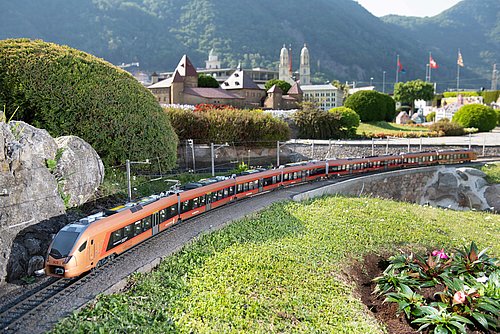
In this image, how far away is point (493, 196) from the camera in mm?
28109

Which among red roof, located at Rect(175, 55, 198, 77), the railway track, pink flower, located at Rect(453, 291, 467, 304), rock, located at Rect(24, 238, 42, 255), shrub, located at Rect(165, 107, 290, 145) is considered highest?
red roof, located at Rect(175, 55, 198, 77)

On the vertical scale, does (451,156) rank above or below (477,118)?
below

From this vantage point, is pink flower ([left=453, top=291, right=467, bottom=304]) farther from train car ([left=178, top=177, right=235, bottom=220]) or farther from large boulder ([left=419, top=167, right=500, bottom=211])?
large boulder ([left=419, top=167, right=500, bottom=211])

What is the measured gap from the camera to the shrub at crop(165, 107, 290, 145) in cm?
3025

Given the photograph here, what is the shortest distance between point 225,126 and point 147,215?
1808 cm

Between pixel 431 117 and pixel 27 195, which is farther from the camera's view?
pixel 431 117

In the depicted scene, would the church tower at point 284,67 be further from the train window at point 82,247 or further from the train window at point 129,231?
the train window at point 82,247

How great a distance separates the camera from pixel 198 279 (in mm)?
11000

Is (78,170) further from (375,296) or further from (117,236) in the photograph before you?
(375,296)

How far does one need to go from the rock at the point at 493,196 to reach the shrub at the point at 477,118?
2599 cm

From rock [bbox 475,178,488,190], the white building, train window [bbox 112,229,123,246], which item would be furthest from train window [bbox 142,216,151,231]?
the white building

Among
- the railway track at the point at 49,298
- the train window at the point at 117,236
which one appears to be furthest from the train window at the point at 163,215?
the train window at the point at 117,236

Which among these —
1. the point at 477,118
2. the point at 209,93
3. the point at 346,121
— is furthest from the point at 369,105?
the point at 209,93

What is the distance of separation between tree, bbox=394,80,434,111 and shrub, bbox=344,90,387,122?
1445 inches
